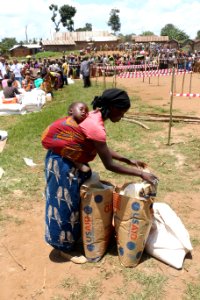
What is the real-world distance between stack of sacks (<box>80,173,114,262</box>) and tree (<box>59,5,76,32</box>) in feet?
253

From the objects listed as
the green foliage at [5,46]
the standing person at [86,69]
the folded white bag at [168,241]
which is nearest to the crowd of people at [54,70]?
the standing person at [86,69]

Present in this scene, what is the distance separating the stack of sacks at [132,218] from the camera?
2721mm

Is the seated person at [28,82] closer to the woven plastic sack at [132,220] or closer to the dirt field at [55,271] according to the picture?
the dirt field at [55,271]

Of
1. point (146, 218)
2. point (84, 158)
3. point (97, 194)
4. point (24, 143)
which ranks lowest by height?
point (24, 143)

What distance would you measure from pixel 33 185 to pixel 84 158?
2.21 meters

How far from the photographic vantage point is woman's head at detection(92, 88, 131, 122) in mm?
2543

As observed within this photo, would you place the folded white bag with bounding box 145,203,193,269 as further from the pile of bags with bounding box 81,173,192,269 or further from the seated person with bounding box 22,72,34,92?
the seated person with bounding box 22,72,34,92

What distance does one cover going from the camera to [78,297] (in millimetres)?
2645

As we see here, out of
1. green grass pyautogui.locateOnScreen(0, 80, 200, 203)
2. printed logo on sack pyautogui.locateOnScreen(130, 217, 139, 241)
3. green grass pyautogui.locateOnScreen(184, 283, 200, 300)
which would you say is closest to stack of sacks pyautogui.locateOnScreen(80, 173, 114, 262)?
printed logo on sack pyautogui.locateOnScreen(130, 217, 139, 241)

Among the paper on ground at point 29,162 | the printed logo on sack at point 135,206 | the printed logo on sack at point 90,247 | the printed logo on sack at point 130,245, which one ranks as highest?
the printed logo on sack at point 135,206

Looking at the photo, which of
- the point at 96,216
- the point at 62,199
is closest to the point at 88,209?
the point at 96,216

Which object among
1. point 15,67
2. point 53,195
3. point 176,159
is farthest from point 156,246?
point 15,67

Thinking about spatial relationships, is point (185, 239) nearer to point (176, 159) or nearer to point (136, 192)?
point (136, 192)

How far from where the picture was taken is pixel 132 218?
2.76 m
